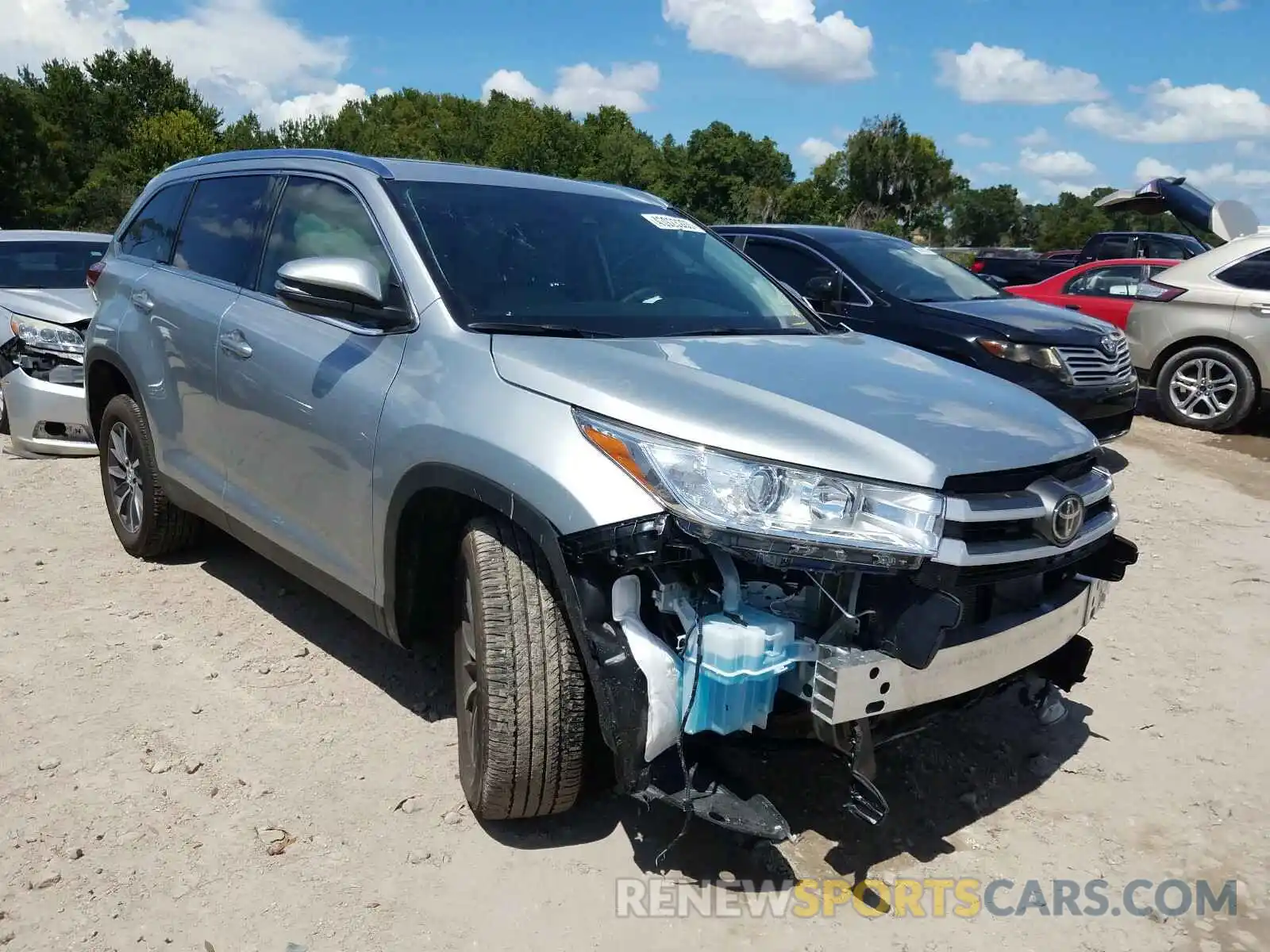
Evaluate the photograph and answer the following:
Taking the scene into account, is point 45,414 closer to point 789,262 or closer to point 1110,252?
point 789,262

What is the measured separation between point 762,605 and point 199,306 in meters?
2.72

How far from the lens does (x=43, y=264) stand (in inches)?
312

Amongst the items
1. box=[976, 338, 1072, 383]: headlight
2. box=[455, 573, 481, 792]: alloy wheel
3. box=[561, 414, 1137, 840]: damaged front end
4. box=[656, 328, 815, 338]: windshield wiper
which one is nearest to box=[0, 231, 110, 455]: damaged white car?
box=[455, 573, 481, 792]: alloy wheel

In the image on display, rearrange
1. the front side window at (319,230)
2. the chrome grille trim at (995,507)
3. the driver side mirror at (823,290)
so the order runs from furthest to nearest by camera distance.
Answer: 1. the driver side mirror at (823,290)
2. the front side window at (319,230)
3. the chrome grille trim at (995,507)

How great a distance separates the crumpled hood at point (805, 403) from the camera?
2.38m

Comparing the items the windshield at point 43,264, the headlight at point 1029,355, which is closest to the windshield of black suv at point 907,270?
the headlight at point 1029,355

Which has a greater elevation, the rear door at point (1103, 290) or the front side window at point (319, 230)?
the front side window at point (319, 230)

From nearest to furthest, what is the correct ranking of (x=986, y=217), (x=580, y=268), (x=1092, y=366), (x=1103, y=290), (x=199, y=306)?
(x=580, y=268) < (x=199, y=306) < (x=1092, y=366) < (x=1103, y=290) < (x=986, y=217)

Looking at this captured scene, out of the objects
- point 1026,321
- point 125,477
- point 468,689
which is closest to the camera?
point 468,689

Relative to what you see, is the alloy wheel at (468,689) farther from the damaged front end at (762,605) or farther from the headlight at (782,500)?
the headlight at (782,500)

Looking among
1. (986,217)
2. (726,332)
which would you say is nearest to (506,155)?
(986,217)

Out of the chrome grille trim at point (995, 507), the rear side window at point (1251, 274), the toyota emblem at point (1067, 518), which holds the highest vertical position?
the rear side window at point (1251, 274)

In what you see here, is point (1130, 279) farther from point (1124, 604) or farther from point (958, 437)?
point (958, 437)

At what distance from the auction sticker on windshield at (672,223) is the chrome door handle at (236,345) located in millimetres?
1519
